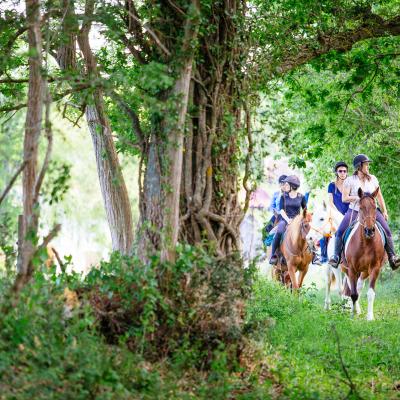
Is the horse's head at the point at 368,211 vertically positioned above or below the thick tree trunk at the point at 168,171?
above

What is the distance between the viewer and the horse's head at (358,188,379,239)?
17.7 metres

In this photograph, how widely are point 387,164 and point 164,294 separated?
20147 mm

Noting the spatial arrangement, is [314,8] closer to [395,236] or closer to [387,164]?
[387,164]

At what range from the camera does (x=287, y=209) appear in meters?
23.0

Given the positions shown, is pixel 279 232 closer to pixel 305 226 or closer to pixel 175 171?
pixel 305 226

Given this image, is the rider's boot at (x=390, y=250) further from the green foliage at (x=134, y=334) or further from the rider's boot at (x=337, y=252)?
the green foliage at (x=134, y=334)

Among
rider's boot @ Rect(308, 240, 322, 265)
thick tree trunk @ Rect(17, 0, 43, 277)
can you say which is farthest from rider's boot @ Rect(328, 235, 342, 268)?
thick tree trunk @ Rect(17, 0, 43, 277)

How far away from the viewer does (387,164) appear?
29.1m

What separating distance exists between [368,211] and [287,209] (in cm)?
537

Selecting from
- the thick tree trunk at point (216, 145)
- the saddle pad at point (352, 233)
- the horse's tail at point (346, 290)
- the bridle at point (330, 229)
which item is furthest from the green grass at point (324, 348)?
the bridle at point (330, 229)

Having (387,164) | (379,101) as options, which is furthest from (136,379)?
(387,164)

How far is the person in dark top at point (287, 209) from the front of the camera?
2269 centimetres

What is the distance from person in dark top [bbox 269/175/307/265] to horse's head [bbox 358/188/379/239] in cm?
479

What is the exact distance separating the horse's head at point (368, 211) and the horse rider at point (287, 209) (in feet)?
15.6
